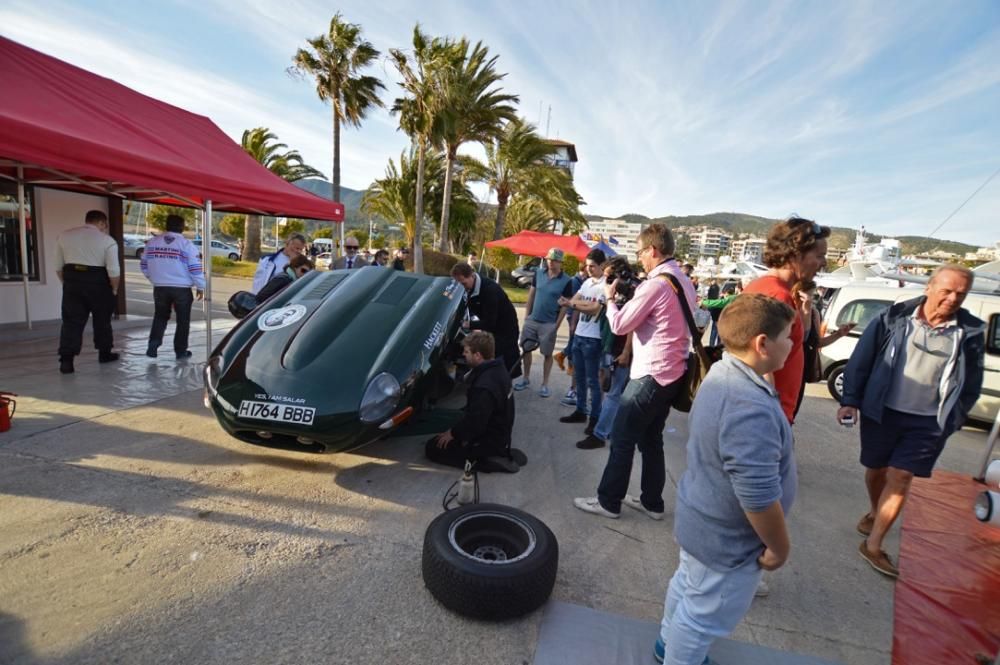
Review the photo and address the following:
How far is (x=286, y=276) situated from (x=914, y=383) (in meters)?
5.11

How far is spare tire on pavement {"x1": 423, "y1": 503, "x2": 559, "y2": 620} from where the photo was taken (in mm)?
2133

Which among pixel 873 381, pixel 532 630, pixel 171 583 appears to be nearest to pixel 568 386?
pixel 873 381

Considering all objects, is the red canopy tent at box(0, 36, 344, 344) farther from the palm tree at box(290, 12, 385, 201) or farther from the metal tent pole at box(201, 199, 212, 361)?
the palm tree at box(290, 12, 385, 201)

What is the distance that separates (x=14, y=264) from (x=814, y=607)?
10522 millimetres

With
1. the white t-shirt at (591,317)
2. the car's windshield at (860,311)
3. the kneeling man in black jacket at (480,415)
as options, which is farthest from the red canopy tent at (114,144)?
the car's windshield at (860,311)

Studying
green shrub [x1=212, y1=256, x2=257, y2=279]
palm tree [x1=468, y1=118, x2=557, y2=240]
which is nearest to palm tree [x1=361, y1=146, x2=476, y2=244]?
palm tree [x1=468, y1=118, x2=557, y2=240]

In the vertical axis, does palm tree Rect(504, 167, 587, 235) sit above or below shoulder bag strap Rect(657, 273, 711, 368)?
above

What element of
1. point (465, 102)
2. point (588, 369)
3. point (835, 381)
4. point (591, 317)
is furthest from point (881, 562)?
point (465, 102)

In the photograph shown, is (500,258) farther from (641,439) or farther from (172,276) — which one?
(641,439)

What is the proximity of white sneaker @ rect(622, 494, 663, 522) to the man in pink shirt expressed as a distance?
256 millimetres

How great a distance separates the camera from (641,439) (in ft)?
9.99

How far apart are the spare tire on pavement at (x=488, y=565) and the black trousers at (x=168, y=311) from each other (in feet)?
17.4

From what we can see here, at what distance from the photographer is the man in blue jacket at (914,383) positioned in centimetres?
289

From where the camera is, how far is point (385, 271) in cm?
437
